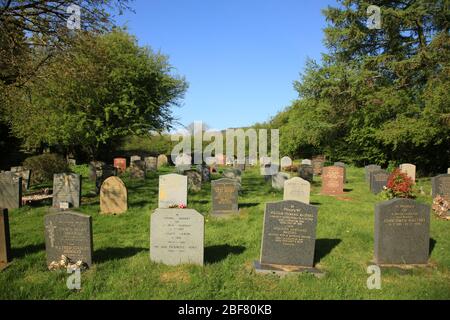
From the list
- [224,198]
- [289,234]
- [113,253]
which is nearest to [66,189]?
[224,198]

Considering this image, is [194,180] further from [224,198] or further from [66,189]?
[66,189]

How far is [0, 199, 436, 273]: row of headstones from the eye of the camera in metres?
6.52

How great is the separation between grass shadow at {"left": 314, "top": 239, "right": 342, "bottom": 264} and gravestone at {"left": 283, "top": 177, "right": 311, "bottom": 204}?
3.20 meters

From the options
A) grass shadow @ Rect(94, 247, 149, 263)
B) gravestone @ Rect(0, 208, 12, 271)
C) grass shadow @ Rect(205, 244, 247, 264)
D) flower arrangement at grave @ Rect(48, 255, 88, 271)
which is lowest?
grass shadow @ Rect(205, 244, 247, 264)

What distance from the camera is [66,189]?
12141 mm

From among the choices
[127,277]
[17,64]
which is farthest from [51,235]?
[17,64]

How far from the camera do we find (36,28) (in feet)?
40.4

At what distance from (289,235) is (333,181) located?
10.1 m

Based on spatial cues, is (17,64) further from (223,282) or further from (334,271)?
(334,271)

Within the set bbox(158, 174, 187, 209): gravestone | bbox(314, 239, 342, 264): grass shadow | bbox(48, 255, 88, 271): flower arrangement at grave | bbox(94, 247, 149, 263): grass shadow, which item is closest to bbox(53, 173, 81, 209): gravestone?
bbox(158, 174, 187, 209): gravestone

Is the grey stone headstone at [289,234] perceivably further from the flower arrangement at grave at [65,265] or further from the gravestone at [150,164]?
the gravestone at [150,164]

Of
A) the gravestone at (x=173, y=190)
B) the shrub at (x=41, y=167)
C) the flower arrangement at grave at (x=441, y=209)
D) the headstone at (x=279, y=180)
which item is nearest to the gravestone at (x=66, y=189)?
the gravestone at (x=173, y=190)

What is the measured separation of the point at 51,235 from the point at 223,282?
3191 millimetres

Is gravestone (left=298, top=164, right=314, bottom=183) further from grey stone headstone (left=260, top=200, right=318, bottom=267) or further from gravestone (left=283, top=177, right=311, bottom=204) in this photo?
grey stone headstone (left=260, top=200, right=318, bottom=267)
